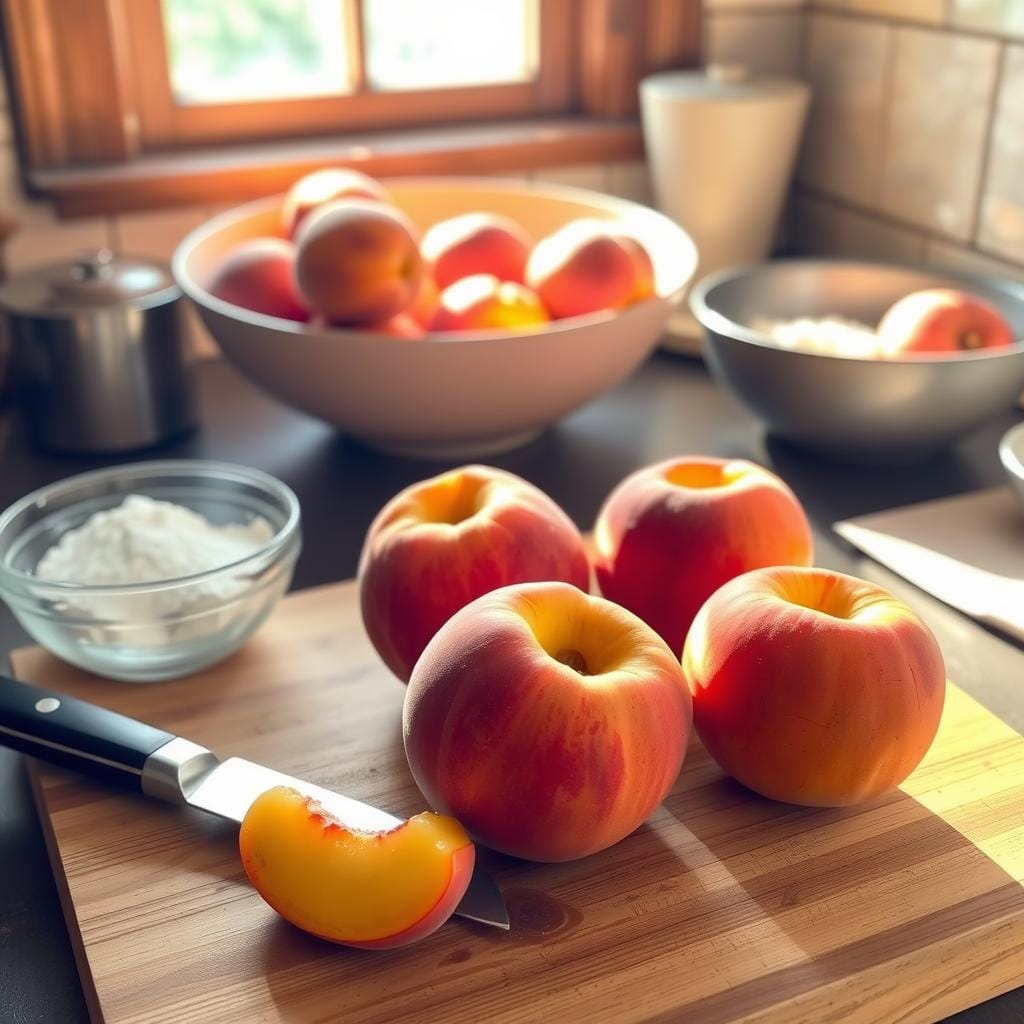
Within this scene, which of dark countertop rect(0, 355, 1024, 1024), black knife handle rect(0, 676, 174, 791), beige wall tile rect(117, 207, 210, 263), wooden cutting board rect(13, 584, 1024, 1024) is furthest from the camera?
beige wall tile rect(117, 207, 210, 263)

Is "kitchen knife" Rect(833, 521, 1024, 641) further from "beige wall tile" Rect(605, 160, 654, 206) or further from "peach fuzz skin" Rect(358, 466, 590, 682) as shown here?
"beige wall tile" Rect(605, 160, 654, 206)

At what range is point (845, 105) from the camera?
1.41m

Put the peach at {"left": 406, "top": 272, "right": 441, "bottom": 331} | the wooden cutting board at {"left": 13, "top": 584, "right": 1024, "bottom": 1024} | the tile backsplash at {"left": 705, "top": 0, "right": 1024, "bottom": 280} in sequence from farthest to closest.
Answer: the tile backsplash at {"left": 705, "top": 0, "right": 1024, "bottom": 280}
the peach at {"left": 406, "top": 272, "right": 441, "bottom": 331}
the wooden cutting board at {"left": 13, "top": 584, "right": 1024, "bottom": 1024}

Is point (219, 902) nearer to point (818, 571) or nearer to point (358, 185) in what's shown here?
point (818, 571)

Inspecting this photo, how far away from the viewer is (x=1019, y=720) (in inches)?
29.6

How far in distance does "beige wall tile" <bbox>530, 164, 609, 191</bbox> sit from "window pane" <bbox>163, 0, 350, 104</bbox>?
0.25 m

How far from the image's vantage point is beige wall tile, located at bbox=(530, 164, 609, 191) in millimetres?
1438

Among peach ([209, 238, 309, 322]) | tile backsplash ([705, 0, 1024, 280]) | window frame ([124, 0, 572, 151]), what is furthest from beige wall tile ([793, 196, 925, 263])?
peach ([209, 238, 309, 322])

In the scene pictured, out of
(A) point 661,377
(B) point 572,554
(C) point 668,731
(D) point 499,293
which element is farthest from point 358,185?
(C) point 668,731

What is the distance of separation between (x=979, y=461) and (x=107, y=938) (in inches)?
31.9

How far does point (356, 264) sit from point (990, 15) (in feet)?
2.12

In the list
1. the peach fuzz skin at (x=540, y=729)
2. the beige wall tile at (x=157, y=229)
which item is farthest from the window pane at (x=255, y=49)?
the peach fuzz skin at (x=540, y=729)

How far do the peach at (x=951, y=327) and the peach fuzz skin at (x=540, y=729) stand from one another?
1.79 feet

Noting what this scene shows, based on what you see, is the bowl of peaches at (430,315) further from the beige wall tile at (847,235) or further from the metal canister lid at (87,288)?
the beige wall tile at (847,235)
